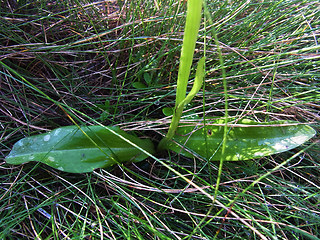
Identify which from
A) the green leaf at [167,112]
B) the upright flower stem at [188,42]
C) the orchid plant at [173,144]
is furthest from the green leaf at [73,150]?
the upright flower stem at [188,42]

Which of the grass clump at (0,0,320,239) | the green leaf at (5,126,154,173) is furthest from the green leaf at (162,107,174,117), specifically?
the green leaf at (5,126,154,173)

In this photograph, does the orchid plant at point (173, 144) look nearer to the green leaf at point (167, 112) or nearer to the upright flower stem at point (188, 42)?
the green leaf at point (167, 112)

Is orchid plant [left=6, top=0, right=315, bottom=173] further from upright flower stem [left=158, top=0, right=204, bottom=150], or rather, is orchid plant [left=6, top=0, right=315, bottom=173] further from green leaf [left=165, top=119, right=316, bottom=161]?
upright flower stem [left=158, top=0, right=204, bottom=150]

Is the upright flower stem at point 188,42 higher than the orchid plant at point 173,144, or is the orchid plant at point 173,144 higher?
the upright flower stem at point 188,42

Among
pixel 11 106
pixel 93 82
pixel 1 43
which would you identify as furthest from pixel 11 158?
pixel 1 43

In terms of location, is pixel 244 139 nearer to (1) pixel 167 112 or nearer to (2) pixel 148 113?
(1) pixel 167 112

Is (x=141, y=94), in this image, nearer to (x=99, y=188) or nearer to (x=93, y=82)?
(x=93, y=82)
